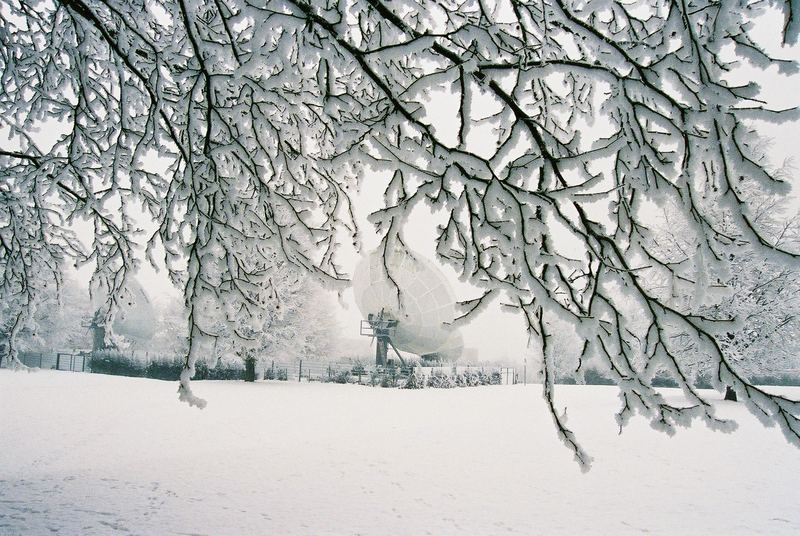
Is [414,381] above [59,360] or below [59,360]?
above

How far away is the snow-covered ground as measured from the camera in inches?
191

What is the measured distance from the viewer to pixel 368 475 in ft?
20.9

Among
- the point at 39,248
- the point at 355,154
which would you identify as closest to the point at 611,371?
the point at 355,154

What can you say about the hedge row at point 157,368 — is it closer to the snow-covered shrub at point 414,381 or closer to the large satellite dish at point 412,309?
the large satellite dish at point 412,309

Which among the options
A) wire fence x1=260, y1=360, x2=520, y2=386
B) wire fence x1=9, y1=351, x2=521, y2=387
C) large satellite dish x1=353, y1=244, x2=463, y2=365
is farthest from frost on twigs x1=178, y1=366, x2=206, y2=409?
wire fence x1=260, y1=360, x2=520, y2=386

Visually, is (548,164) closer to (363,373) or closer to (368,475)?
(368,475)

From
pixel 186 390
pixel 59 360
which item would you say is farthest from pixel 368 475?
pixel 59 360

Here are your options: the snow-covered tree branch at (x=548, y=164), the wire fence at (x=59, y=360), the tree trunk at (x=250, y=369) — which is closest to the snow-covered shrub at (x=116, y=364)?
the wire fence at (x=59, y=360)

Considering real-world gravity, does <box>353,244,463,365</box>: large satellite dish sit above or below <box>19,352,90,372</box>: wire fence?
above

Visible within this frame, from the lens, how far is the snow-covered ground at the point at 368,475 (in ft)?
15.9

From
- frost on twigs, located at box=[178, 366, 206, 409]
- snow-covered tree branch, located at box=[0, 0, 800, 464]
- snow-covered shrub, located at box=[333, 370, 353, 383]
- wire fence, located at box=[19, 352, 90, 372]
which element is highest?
snow-covered tree branch, located at box=[0, 0, 800, 464]

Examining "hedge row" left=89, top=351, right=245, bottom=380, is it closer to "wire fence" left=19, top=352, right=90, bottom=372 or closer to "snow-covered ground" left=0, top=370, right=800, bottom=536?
"wire fence" left=19, top=352, right=90, bottom=372

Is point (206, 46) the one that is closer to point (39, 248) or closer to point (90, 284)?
point (90, 284)

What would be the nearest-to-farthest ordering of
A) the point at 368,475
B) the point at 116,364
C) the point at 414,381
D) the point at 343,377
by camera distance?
1. the point at 368,475
2. the point at 414,381
3. the point at 343,377
4. the point at 116,364
